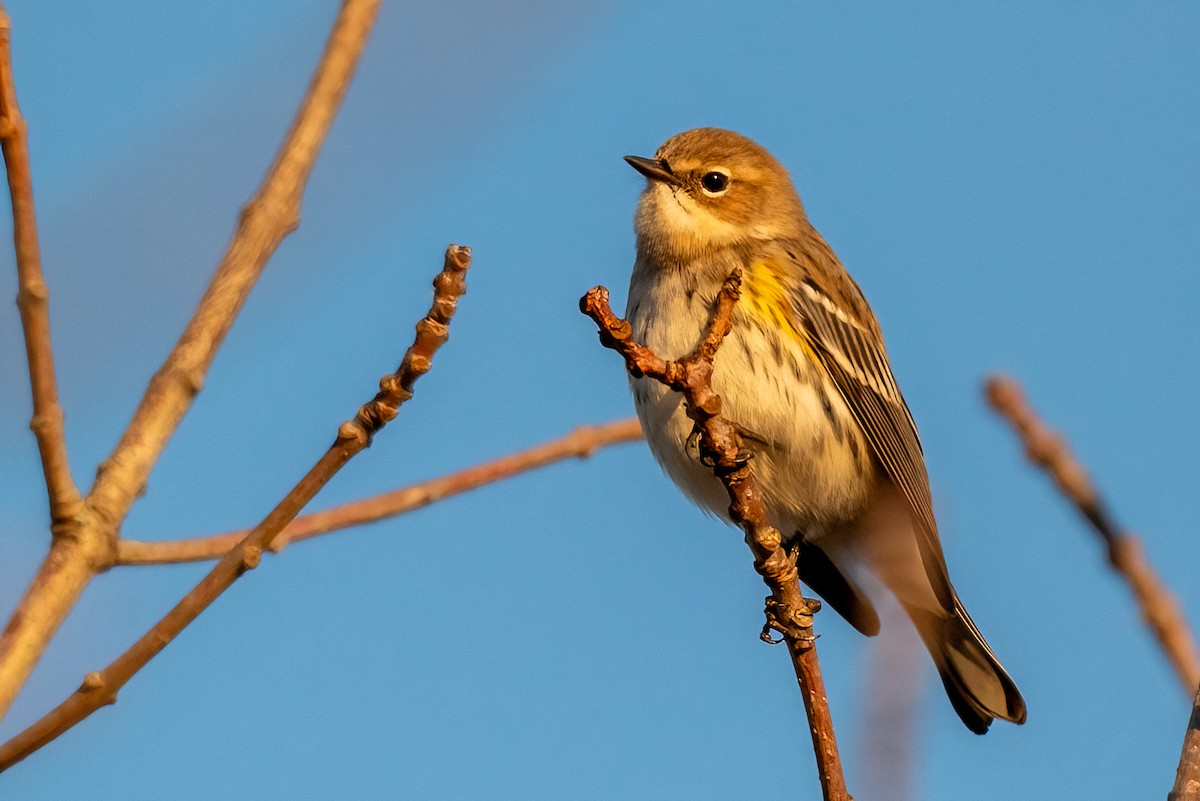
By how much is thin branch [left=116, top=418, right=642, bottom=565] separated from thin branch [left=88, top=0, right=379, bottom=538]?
105 mm

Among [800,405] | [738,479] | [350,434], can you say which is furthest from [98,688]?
[800,405]

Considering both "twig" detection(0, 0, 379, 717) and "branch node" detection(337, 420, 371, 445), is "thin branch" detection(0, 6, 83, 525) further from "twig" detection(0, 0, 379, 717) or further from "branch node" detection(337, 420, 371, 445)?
"branch node" detection(337, 420, 371, 445)

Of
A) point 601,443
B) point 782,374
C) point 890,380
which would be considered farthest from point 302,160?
point 890,380

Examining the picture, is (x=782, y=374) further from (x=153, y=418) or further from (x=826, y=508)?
(x=153, y=418)

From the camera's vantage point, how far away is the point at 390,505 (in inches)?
103

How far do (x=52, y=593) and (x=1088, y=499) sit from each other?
1863mm

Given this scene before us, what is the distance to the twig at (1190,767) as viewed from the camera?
231 cm

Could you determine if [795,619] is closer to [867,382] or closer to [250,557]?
[250,557]

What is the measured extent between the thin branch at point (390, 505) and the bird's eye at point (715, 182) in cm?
385

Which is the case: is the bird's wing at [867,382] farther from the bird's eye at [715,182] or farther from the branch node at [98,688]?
the branch node at [98,688]

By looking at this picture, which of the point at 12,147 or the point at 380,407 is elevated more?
the point at 12,147

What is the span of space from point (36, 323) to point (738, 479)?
2.32 metres

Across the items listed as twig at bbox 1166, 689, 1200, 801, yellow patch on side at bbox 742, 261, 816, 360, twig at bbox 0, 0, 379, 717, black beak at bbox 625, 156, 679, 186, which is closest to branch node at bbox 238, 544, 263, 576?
twig at bbox 0, 0, 379, 717

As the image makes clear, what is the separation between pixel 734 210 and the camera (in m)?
7.13
